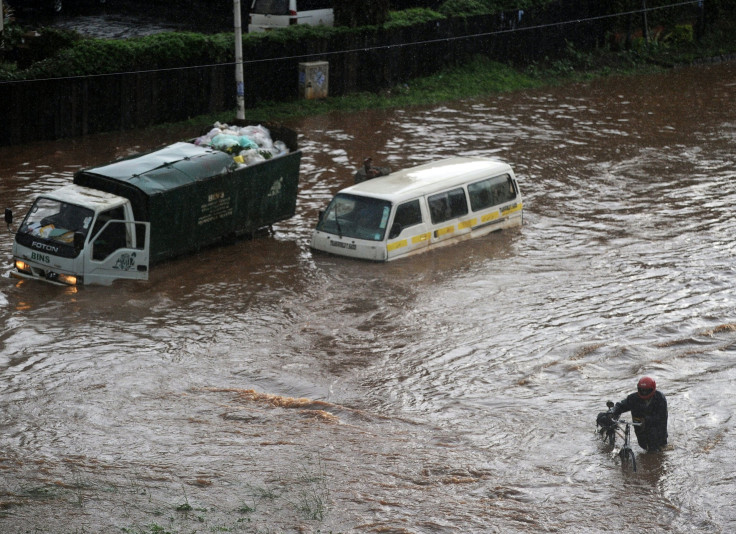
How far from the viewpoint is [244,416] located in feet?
39.8

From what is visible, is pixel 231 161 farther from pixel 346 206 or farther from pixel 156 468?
pixel 156 468

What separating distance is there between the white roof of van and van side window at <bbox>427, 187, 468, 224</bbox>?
146 mm

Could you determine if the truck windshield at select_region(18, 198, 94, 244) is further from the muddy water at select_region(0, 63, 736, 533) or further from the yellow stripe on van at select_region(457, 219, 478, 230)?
the yellow stripe on van at select_region(457, 219, 478, 230)

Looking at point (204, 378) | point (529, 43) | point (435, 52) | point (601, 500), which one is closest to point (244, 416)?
point (204, 378)

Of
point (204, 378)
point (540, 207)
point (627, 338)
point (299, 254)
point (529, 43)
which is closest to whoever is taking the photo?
point (204, 378)

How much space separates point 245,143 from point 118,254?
3.74 metres

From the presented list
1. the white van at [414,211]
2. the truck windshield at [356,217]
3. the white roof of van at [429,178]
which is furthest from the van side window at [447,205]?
the truck windshield at [356,217]

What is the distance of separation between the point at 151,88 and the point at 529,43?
50.8ft

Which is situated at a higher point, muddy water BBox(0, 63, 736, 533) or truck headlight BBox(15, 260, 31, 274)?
truck headlight BBox(15, 260, 31, 274)

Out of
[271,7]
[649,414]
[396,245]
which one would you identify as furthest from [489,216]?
[271,7]

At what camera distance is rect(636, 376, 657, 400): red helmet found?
11039mm

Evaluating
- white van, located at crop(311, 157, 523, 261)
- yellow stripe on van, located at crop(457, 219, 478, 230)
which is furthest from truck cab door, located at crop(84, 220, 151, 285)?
yellow stripe on van, located at crop(457, 219, 478, 230)

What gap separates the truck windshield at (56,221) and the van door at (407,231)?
5048 millimetres

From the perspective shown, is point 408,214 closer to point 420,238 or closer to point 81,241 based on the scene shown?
point 420,238
